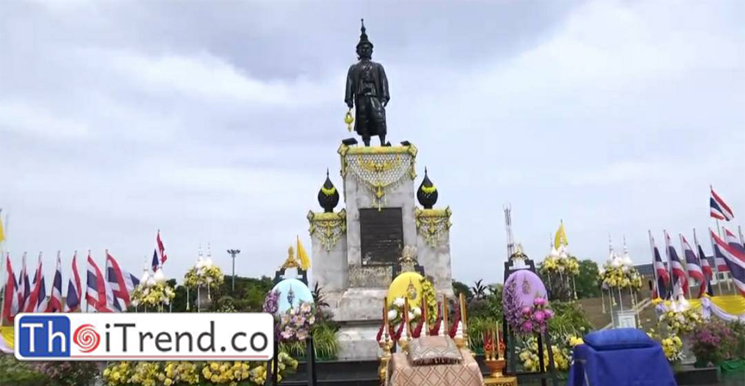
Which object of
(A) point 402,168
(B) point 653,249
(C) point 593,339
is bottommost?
(C) point 593,339

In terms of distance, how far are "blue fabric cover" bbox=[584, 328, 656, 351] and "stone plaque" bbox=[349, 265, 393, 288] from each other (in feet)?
37.4

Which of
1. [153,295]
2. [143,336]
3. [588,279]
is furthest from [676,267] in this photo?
[588,279]

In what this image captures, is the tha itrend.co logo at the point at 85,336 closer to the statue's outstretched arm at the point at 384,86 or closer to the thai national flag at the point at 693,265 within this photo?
the statue's outstretched arm at the point at 384,86

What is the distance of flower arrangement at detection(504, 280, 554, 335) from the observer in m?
6.67

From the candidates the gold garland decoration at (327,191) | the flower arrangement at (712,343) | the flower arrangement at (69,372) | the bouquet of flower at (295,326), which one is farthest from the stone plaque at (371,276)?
the bouquet of flower at (295,326)

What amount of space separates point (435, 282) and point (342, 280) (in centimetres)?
261

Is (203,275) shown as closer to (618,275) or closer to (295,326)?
(295,326)

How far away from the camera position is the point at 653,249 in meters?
18.4

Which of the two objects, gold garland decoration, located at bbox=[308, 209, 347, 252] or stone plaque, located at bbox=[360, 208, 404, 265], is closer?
stone plaque, located at bbox=[360, 208, 404, 265]

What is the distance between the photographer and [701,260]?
18.6 m

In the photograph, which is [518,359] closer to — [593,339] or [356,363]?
[356,363]

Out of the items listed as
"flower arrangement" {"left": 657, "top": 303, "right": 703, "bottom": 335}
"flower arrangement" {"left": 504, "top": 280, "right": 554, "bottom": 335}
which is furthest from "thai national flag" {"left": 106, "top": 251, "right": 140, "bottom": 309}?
"flower arrangement" {"left": 657, "top": 303, "right": 703, "bottom": 335}

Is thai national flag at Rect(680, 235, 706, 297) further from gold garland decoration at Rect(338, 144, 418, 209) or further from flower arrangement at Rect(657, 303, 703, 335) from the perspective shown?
gold garland decoration at Rect(338, 144, 418, 209)

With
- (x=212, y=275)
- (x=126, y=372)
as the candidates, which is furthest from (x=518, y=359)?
(x=212, y=275)
